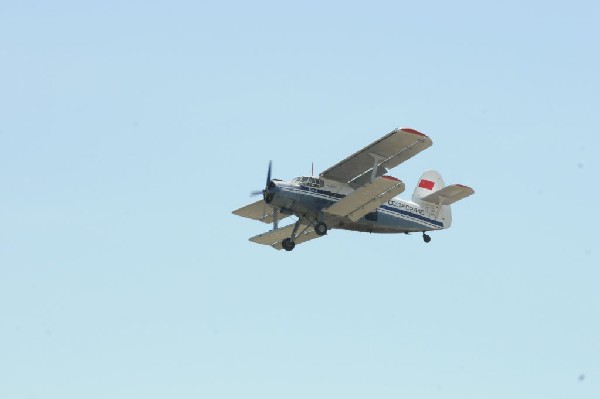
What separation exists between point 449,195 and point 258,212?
7917mm

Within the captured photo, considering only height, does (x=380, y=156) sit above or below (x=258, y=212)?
above

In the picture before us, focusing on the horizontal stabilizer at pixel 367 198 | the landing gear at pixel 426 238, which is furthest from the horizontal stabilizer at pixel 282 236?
the landing gear at pixel 426 238

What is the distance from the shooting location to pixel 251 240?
174 feet

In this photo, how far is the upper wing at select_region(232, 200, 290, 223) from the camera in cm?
5416

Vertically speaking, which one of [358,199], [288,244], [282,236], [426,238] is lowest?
[288,244]

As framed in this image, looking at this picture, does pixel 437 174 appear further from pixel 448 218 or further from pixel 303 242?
pixel 303 242

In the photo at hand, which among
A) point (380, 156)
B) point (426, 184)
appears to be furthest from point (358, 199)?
point (426, 184)

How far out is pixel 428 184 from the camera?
55.6 metres

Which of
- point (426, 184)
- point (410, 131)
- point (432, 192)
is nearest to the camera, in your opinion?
point (410, 131)

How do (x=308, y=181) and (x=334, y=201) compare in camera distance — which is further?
(x=334, y=201)

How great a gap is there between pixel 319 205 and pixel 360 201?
185 centimetres

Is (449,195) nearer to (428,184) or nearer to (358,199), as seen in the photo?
(428,184)

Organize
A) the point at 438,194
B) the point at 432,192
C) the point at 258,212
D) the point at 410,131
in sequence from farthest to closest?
the point at 432,192, the point at 258,212, the point at 438,194, the point at 410,131

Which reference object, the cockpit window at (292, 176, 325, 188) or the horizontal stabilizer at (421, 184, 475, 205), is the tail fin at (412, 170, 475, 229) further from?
the cockpit window at (292, 176, 325, 188)
